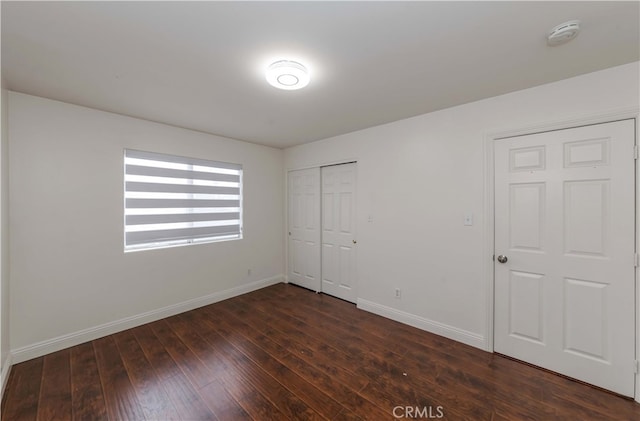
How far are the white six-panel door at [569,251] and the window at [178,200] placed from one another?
3493 millimetres

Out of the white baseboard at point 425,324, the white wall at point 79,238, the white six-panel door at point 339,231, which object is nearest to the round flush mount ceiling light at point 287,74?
the white six-panel door at point 339,231

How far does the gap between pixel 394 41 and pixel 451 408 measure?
252 cm

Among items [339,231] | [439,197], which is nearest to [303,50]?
[439,197]

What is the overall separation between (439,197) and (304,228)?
7.49ft

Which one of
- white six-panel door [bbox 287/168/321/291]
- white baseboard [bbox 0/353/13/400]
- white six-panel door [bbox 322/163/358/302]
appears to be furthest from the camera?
white six-panel door [bbox 287/168/321/291]

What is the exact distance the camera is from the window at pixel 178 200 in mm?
2967

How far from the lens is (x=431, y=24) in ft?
4.74

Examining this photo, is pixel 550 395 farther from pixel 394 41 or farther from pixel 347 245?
pixel 394 41

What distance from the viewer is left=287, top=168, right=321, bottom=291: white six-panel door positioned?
4121mm

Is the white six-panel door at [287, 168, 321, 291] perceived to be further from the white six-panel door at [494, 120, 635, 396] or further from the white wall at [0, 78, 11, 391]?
the white wall at [0, 78, 11, 391]

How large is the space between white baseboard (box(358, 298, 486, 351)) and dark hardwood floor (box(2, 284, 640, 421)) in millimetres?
80

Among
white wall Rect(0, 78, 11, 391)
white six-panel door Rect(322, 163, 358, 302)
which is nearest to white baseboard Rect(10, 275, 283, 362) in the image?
white wall Rect(0, 78, 11, 391)

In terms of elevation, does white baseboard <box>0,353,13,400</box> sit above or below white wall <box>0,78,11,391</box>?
below

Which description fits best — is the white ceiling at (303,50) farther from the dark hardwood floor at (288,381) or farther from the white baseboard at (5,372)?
the dark hardwood floor at (288,381)
